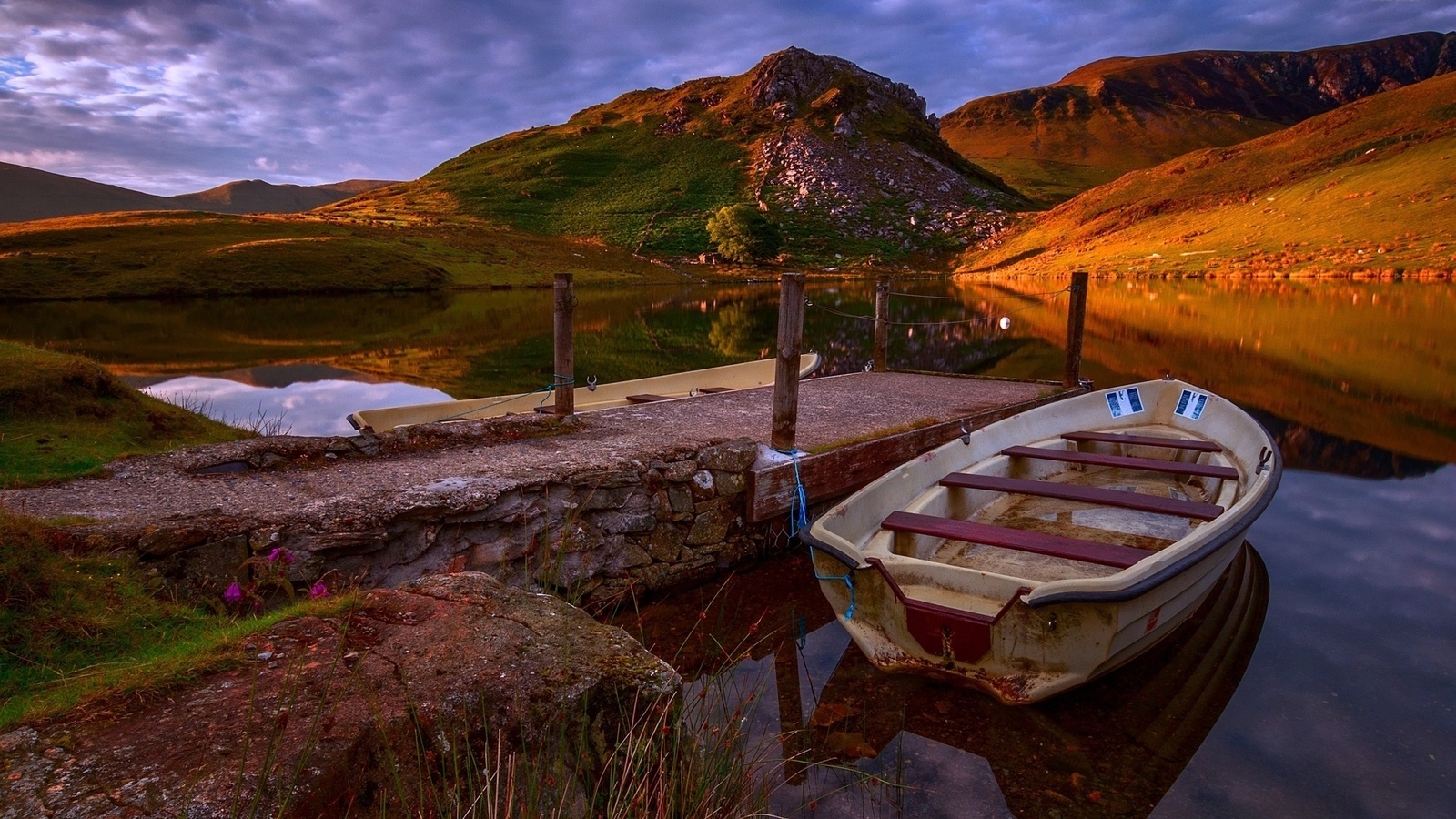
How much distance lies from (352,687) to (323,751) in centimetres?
44

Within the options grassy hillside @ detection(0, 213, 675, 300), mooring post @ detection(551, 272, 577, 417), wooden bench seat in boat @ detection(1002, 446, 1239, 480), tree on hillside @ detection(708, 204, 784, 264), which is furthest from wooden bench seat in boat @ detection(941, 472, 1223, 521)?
tree on hillside @ detection(708, 204, 784, 264)

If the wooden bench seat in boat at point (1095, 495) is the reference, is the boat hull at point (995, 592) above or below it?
below

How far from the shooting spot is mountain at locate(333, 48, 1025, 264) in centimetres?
10112

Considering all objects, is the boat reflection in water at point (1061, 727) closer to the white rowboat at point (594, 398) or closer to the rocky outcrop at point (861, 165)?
the white rowboat at point (594, 398)

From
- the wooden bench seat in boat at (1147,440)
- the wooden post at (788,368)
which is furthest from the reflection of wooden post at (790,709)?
the wooden bench seat in boat at (1147,440)

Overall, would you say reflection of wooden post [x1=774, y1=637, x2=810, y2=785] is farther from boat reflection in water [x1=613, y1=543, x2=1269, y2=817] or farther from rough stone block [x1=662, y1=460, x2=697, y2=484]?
rough stone block [x1=662, y1=460, x2=697, y2=484]

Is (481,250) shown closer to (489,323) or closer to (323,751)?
(489,323)

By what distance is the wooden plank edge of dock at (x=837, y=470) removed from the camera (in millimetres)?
8102

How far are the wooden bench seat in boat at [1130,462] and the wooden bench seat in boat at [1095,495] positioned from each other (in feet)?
2.93

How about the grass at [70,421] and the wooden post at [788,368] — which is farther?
the wooden post at [788,368]

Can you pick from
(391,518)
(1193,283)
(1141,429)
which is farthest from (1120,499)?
(1193,283)

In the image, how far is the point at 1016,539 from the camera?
20.5 feet

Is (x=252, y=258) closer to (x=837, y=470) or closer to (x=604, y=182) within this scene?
(x=837, y=470)

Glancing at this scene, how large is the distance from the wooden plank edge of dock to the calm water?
777mm
